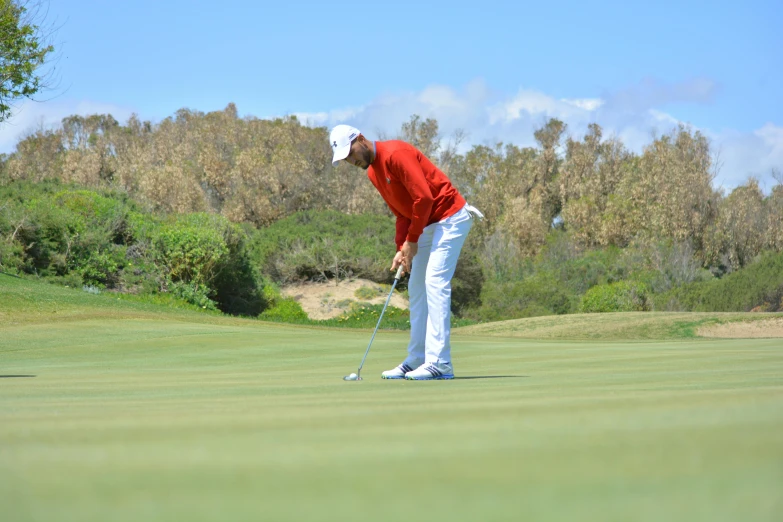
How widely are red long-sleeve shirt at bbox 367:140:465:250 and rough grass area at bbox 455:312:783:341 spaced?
1278 centimetres

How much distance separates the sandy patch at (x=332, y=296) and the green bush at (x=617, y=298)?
6.57 metres

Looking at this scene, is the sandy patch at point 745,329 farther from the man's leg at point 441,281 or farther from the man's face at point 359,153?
the man's face at point 359,153

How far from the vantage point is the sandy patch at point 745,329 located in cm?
1900

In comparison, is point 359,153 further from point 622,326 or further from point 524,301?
point 524,301

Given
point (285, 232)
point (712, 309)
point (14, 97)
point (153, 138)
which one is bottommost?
point (712, 309)

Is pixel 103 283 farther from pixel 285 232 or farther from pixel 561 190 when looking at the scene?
pixel 561 190

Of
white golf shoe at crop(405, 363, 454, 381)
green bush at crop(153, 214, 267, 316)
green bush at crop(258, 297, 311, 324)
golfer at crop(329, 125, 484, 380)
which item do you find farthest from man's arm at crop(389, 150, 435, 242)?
green bush at crop(258, 297, 311, 324)

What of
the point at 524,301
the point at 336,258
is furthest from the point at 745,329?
the point at 336,258

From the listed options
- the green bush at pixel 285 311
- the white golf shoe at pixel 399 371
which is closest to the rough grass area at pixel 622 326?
the green bush at pixel 285 311

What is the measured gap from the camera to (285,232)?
3697cm

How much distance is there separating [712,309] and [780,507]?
28674mm

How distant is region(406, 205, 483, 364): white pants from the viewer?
7.40m

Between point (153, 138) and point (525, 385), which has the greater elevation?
point (153, 138)

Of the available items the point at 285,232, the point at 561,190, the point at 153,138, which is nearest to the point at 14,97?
the point at 285,232
